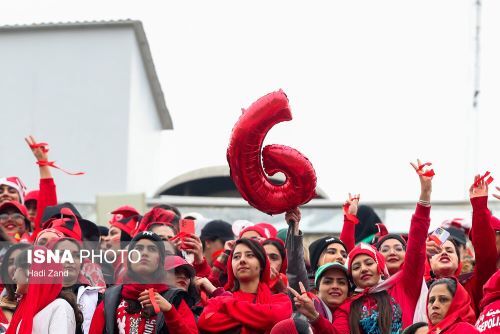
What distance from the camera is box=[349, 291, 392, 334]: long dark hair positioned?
771 centimetres

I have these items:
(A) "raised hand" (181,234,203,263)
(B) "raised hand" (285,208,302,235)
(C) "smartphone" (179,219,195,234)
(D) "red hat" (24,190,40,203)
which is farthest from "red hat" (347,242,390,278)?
(D) "red hat" (24,190,40,203)

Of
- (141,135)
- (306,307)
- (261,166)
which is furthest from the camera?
(141,135)

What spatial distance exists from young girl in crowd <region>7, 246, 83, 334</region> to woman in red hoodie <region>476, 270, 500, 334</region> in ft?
8.55

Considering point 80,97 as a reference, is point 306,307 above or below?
below

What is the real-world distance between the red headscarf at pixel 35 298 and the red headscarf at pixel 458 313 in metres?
2.49

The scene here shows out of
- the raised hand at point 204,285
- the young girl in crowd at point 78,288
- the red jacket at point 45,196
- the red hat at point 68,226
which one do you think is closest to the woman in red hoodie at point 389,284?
the raised hand at point 204,285

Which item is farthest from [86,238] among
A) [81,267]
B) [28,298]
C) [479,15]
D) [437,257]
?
[479,15]

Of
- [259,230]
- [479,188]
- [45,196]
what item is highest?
[45,196]

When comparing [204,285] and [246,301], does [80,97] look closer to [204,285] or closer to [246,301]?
[204,285]

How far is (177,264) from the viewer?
8.01 m

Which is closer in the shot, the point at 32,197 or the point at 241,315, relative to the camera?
the point at 241,315

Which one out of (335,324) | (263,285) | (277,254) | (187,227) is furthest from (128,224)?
(335,324)

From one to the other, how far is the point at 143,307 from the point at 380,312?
5.13 feet

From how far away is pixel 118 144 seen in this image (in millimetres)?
21250
